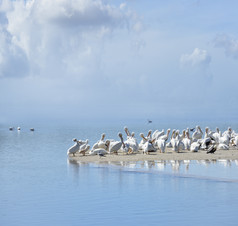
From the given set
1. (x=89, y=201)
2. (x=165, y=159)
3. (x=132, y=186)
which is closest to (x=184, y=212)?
(x=89, y=201)

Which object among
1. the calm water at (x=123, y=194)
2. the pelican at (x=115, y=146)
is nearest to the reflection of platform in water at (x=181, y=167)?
the calm water at (x=123, y=194)

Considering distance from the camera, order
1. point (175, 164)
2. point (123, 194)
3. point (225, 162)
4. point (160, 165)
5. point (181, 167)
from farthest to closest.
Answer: point (225, 162) < point (175, 164) < point (160, 165) < point (181, 167) < point (123, 194)

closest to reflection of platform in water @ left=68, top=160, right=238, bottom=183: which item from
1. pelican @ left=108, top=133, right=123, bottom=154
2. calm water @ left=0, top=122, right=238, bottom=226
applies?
calm water @ left=0, top=122, right=238, bottom=226

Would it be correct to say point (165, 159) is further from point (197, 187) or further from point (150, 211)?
point (150, 211)

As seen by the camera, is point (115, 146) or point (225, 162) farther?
point (115, 146)

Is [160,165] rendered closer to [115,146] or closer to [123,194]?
[115,146]

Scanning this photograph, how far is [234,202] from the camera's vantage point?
12.0m

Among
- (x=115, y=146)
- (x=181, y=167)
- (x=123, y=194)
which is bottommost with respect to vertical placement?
(x=123, y=194)

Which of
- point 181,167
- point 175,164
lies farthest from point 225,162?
point 181,167

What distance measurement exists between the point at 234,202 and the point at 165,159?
9099 millimetres

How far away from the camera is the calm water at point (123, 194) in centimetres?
1091

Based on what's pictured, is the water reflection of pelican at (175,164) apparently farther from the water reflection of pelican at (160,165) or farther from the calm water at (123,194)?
the water reflection of pelican at (160,165)

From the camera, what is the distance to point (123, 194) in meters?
13.6

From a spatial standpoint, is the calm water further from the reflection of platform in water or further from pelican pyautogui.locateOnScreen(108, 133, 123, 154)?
pelican pyautogui.locateOnScreen(108, 133, 123, 154)
